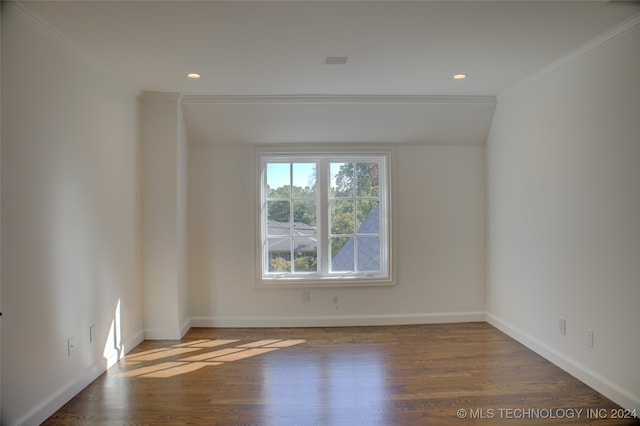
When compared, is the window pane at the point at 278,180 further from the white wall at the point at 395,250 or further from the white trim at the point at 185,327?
the white trim at the point at 185,327

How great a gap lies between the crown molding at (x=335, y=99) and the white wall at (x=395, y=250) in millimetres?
520

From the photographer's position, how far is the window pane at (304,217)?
401 cm

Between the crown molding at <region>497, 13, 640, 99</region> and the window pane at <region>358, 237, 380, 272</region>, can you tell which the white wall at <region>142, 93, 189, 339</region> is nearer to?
→ the window pane at <region>358, 237, 380, 272</region>

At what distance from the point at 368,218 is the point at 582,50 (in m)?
2.30

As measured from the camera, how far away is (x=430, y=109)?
363cm

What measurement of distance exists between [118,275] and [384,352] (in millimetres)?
2295

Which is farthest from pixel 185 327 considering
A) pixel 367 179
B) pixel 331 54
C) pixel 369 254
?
pixel 331 54

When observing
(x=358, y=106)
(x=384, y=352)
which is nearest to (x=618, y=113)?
(x=358, y=106)

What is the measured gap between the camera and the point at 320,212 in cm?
399

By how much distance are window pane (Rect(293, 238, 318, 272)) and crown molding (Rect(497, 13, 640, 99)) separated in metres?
2.44

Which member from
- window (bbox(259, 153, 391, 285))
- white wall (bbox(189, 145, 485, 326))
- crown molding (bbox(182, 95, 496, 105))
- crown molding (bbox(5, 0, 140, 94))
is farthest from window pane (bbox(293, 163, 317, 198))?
crown molding (bbox(5, 0, 140, 94))

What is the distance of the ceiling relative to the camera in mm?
2006

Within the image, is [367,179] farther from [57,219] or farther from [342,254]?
[57,219]

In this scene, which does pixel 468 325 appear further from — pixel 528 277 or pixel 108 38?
pixel 108 38
